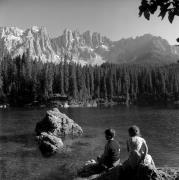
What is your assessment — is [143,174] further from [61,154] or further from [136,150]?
[61,154]

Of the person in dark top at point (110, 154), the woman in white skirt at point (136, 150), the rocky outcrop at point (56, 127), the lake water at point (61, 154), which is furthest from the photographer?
the rocky outcrop at point (56, 127)

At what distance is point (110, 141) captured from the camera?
62.6 ft

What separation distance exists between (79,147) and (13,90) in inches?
5692

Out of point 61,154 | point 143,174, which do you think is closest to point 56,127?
point 61,154

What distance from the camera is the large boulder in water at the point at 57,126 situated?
180ft

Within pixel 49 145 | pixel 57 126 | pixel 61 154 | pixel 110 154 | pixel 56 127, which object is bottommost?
pixel 61 154

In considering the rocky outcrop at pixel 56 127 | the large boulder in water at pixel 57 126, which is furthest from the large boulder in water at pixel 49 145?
the large boulder in water at pixel 57 126

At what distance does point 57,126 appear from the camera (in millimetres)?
55500

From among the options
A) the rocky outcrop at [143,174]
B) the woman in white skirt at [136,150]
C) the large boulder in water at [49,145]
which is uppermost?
the woman in white skirt at [136,150]

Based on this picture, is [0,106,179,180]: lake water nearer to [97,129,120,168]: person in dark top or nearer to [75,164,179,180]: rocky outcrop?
[97,129,120,168]: person in dark top

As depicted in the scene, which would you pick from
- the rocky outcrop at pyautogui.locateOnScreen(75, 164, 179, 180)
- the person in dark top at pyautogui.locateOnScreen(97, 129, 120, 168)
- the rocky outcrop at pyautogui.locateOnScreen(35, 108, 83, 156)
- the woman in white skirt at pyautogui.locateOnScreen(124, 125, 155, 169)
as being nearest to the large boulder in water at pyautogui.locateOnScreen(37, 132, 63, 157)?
the rocky outcrop at pyautogui.locateOnScreen(35, 108, 83, 156)

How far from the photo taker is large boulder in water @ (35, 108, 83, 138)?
54.9 metres

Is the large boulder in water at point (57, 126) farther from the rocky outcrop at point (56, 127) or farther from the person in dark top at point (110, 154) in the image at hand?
the person in dark top at point (110, 154)

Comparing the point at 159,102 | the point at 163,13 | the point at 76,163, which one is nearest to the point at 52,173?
the point at 76,163
